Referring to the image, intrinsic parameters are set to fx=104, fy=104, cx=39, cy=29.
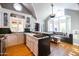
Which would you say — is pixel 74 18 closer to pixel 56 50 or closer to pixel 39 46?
pixel 56 50

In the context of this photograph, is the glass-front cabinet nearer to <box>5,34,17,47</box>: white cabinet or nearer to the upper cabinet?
the upper cabinet

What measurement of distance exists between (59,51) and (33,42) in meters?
0.50

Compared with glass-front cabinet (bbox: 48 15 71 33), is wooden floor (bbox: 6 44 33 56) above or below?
below

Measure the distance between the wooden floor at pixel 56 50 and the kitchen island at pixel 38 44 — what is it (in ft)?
0.25

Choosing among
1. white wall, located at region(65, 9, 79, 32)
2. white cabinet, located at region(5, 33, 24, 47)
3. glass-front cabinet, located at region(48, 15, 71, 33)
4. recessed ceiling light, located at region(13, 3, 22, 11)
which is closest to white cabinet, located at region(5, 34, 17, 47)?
white cabinet, located at region(5, 33, 24, 47)

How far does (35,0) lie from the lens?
6.35ft

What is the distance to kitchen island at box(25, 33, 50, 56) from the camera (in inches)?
74.1

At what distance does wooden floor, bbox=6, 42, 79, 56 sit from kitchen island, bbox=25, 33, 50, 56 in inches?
3.0

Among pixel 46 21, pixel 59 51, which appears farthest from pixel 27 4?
pixel 59 51

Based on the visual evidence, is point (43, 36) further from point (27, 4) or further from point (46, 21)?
point (27, 4)

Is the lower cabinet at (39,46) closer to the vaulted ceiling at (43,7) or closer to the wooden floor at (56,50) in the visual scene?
the wooden floor at (56,50)

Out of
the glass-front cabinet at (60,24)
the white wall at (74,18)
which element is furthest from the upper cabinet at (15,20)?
the white wall at (74,18)

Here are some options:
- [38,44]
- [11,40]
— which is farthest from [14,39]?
[38,44]

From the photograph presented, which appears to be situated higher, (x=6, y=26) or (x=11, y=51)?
(x=6, y=26)
